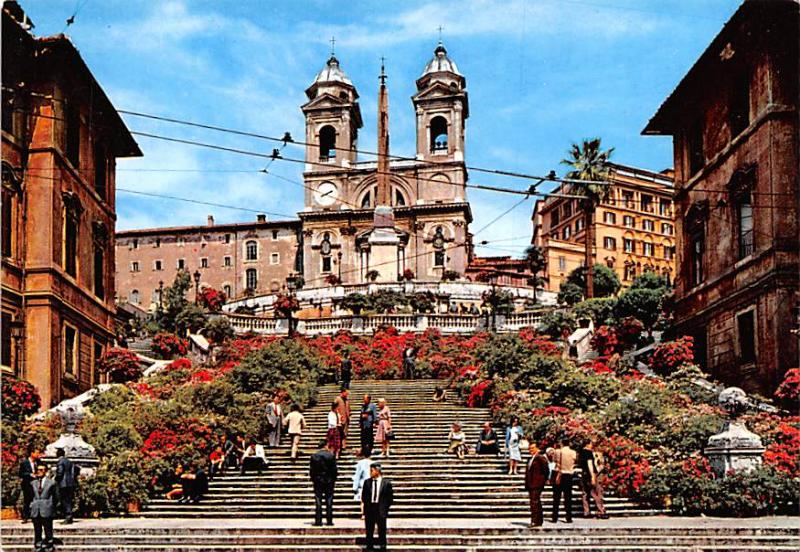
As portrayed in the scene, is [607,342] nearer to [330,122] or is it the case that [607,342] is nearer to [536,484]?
[536,484]

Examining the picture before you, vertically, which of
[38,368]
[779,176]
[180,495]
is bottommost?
[180,495]

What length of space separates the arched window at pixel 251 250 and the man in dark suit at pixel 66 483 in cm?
8319

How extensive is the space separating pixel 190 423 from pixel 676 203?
2049cm

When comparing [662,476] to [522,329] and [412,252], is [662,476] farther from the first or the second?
[412,252]

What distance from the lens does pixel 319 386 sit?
38.1 metres

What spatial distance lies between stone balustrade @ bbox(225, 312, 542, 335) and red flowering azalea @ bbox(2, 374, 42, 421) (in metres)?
20.8

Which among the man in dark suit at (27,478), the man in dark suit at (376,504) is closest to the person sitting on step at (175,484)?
the man in dark suit at (27,478)

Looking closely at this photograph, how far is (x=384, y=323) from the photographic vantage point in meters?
52.2

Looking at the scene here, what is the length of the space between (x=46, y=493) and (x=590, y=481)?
970 cm

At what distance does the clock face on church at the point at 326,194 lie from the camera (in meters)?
98.6

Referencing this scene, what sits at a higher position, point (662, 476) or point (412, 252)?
point (412, 252)

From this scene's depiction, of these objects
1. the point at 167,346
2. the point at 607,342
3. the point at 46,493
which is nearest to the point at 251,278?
the point at 167,346

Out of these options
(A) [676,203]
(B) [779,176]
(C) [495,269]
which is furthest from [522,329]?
(C) [495,269]

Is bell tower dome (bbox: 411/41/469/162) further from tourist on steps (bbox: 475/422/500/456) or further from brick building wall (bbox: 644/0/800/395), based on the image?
tourist on steps (bbox: 475/422/500/456)
